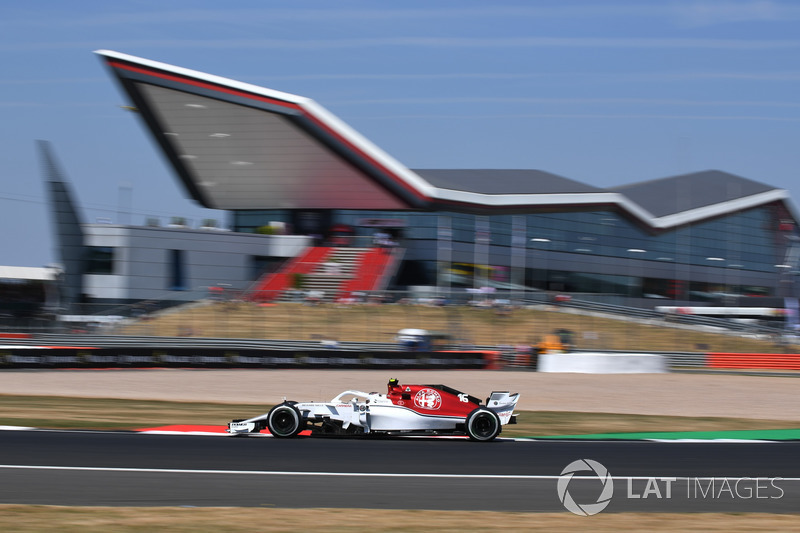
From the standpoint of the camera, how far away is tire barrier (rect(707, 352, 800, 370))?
3186cm

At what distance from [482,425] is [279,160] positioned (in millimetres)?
37499

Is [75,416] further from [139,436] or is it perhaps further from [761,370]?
[761,370]

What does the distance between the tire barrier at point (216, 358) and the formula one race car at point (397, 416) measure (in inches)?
537

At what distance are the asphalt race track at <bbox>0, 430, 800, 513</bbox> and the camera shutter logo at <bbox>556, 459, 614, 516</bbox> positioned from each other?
9 centimetres

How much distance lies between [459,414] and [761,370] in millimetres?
23630

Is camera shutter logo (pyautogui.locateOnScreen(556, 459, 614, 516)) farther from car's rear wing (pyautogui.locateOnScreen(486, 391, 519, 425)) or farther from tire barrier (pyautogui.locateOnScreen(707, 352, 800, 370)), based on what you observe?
tire barrier (pyautogui.locateOnScreen(707, 352, 800, 370))

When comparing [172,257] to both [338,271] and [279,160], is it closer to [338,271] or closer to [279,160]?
[279,160]

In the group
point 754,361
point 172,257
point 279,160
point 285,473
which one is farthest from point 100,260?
point 285,473

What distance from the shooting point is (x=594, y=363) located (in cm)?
2722

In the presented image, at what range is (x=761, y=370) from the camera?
104 ft

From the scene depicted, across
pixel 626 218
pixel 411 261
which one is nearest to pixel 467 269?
pixel 411 261

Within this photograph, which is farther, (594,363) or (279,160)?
(279,160)

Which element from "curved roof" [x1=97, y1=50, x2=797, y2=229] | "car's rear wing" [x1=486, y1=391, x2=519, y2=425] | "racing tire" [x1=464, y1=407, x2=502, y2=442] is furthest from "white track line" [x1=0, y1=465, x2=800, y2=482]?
"curved roof" [x1=97, y1=50, x2=797, y2=229]

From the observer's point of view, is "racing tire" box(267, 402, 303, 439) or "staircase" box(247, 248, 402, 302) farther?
"staircase" box(247, 248, 402, 302)
